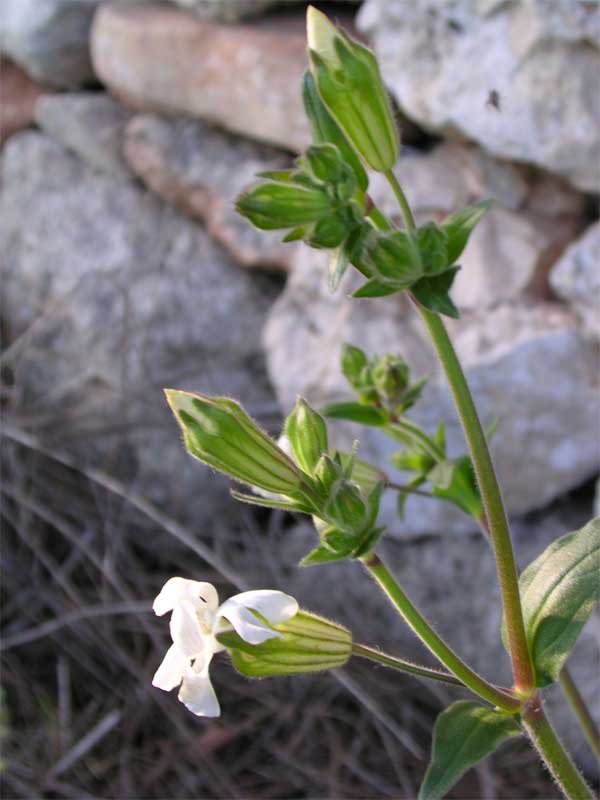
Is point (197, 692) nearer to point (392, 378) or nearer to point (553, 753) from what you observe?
point (553, 753)

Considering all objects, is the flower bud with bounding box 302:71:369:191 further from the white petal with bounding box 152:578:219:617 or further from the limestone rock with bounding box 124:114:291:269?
the limestone rock with bounding box 124:114:291:269

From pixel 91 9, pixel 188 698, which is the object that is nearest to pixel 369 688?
pixel 188 698

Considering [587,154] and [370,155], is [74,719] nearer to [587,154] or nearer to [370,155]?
[587,154]

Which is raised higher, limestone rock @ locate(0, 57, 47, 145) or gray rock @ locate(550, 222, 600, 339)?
gray rock @ locate(550, 222, 600, 339)

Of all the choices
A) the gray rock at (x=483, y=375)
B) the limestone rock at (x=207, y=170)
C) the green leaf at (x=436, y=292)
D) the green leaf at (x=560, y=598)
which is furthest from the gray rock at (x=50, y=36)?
the green leaf at (x=560, y=598)

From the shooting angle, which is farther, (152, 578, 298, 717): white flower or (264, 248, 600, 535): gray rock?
(264, 248, 600, 535): gray rock

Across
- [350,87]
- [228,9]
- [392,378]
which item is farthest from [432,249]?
[228,9]

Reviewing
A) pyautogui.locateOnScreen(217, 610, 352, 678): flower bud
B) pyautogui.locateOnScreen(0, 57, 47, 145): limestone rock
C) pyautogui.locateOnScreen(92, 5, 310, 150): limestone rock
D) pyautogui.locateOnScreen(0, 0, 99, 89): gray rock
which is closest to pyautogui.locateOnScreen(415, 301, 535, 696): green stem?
pyautogui.locateOnScreen(217, 610, 352, 678): flower bud
